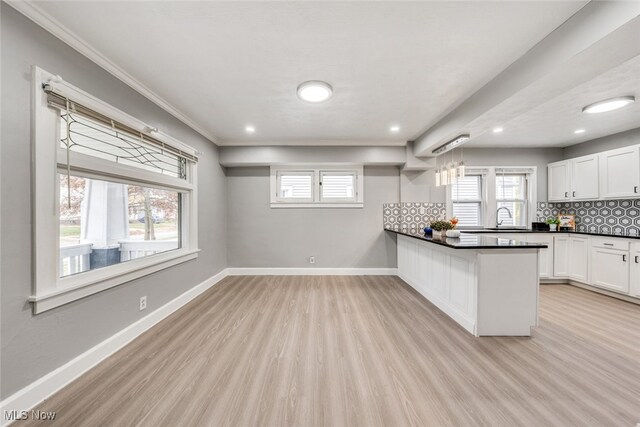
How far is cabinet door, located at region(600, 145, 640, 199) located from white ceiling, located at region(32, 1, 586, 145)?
2838mm

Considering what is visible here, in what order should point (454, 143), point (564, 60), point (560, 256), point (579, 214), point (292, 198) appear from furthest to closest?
point (292, 198) → point (579, 214) → point (560, 256) → point (454, 143) → point (564, 60)

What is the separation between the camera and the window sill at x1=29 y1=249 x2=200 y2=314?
1528 millimetres

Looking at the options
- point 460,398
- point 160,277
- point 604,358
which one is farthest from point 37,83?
point 604,358

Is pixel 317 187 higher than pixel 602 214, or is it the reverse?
pixel 317 187

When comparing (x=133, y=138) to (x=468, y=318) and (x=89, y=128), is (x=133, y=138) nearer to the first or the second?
(x=89, y=128)

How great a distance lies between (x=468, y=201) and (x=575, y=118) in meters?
1.87

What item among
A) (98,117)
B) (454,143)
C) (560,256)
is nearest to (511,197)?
(560,256)

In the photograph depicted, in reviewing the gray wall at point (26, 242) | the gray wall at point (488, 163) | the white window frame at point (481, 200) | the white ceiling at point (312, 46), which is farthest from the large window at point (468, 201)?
the gray wall at point (26, 242)

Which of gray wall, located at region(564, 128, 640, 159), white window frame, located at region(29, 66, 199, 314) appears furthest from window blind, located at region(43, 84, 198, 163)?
gray wall, located at region(564, 128, 640, 159)

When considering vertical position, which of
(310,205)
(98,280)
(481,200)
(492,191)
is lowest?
(98,280)

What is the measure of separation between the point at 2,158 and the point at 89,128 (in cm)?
65

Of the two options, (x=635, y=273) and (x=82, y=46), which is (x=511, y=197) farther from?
(x=82, y=46)

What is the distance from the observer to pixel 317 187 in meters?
4.59

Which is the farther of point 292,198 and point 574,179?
point 292,198
